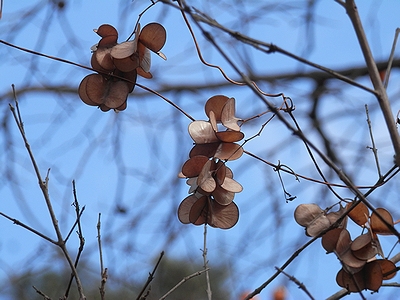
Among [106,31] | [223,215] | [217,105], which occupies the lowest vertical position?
[223,215]

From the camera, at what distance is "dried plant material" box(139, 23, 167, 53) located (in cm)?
72

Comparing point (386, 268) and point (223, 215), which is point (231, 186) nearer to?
point (223, 215)

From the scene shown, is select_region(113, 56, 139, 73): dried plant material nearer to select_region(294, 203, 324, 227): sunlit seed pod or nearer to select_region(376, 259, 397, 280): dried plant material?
select_region(294, 203, 324, 227): sunlit seed pod

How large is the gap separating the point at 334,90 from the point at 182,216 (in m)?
1.47

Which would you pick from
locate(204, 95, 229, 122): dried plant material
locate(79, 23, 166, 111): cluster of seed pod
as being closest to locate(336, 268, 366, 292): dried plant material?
locate(204, 95, 229, 122): dried plant material

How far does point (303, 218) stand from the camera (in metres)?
0.72

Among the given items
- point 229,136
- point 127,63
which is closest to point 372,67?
point 229,136

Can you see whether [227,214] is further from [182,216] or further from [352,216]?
[352,216]

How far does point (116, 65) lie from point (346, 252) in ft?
1.25

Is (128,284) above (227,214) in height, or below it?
above

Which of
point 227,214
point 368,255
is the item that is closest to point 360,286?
point 368,255

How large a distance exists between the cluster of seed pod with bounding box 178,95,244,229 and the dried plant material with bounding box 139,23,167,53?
0.38ft

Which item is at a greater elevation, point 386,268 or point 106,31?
point 106,31

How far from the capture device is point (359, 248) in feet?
2.19
